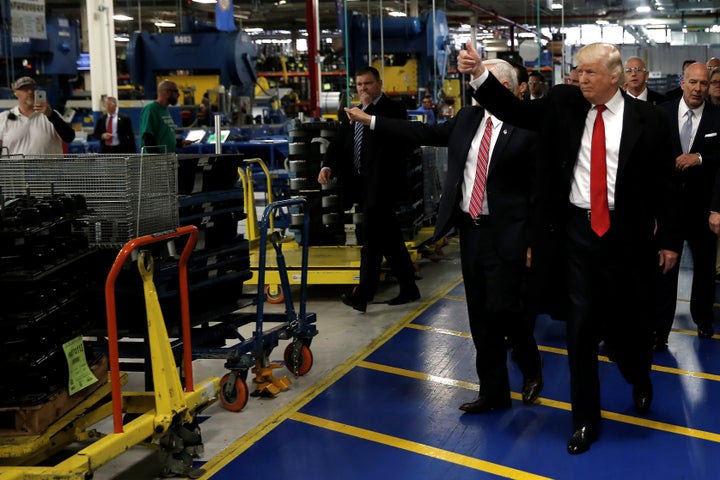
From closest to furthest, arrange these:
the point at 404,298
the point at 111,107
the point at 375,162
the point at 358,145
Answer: the point at 375,162
the point at 358,145
the point at 404,298
the point at 111,107

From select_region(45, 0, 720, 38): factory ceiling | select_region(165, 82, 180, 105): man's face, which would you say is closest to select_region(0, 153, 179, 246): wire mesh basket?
select_region(165, 82, 180, 105): man's face

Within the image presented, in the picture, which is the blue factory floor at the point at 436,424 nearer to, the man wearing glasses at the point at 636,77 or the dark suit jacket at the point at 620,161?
the dark suit jacket at the point at 620,161

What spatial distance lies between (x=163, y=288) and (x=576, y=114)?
2301mm

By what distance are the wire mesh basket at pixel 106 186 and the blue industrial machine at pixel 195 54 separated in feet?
47.9

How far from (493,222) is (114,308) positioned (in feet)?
6.68

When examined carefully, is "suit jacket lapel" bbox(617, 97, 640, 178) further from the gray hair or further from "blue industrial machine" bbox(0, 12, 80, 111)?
"blue industrial machine" bbox(0, 12, 80, 111)

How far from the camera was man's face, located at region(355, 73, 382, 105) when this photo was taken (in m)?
7.42

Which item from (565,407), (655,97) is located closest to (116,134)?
(655,97)

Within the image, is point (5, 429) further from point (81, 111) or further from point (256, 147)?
point (81, 111)

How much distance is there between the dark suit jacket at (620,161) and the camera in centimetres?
443

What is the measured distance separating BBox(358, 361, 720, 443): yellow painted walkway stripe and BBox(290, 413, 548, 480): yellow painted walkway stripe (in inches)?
38.7

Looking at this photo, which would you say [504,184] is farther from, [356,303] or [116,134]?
[116,134]

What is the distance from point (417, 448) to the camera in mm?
4719

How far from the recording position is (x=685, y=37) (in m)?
25.9
